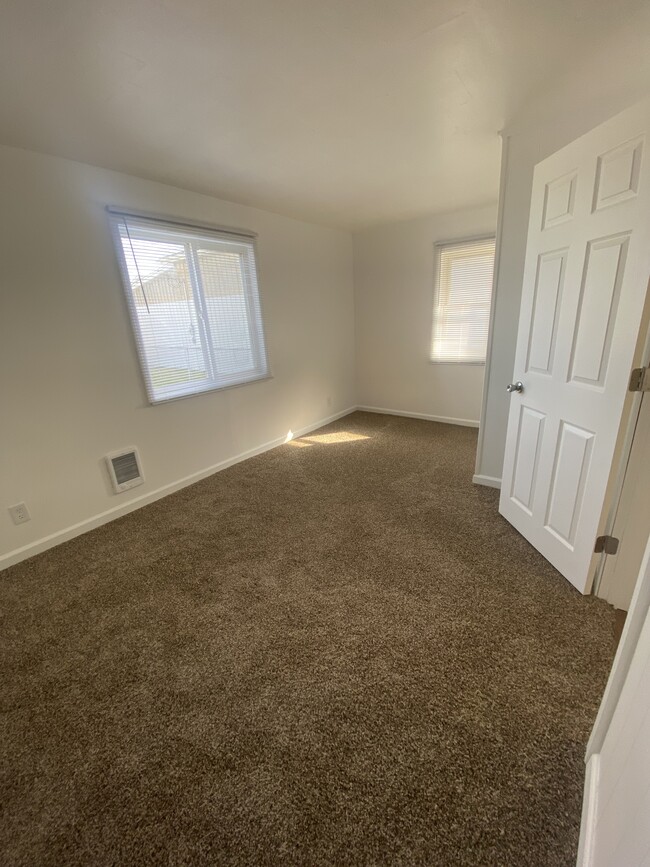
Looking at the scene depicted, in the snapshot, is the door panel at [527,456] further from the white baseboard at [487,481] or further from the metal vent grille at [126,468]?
the metal vent grille at [126,468]

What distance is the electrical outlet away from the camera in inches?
83.5

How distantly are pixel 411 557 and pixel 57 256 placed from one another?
2813mm

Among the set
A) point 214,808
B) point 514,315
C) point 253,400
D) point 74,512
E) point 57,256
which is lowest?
point 214,808

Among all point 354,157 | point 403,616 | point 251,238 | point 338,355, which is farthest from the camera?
point 338,355

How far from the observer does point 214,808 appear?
3.39 ft

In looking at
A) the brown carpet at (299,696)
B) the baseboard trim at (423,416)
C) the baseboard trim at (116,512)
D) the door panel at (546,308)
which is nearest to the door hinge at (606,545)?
the brown carpet at (299,696)

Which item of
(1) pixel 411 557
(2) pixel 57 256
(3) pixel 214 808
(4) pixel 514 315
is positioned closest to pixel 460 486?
(1) pixel 411 557

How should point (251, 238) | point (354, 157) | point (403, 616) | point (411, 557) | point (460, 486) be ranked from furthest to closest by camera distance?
point (251, 238) → point (460, 486) → point (354, 157) → point (411, 557) → point (403, 616)

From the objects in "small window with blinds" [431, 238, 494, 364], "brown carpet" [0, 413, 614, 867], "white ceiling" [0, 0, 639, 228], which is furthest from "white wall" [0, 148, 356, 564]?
"small window with blinds" [431, 238, 494, 364]

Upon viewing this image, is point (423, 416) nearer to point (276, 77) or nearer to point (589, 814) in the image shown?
point (276, 77)

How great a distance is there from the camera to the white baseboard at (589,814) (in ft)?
2.81

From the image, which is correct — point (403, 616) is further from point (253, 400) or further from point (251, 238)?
point (251, 238)

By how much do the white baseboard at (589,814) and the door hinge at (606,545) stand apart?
0.89 m

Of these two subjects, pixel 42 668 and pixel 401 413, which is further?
pixel 401 413
